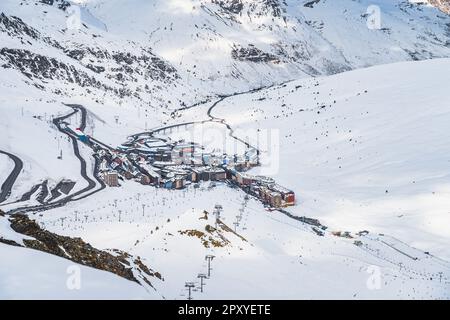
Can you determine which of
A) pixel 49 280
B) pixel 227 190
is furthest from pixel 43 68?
pixel 49 280

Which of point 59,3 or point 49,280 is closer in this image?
point 49,280

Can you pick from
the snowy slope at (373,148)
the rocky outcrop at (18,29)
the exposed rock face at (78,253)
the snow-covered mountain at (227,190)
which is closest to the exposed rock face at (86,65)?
the rocky outcrop at (18,29)

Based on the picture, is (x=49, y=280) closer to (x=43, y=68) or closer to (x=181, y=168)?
(x=181, y=168)

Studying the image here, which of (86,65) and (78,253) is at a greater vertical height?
(86,65)

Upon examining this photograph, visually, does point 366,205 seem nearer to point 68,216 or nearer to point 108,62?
point 68,216

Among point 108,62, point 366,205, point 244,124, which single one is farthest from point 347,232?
point 108,62

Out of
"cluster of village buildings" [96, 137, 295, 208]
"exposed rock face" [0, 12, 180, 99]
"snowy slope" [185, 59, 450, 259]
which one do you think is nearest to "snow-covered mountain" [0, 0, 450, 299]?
"snowy slope" [185, 59, 450, 259]
